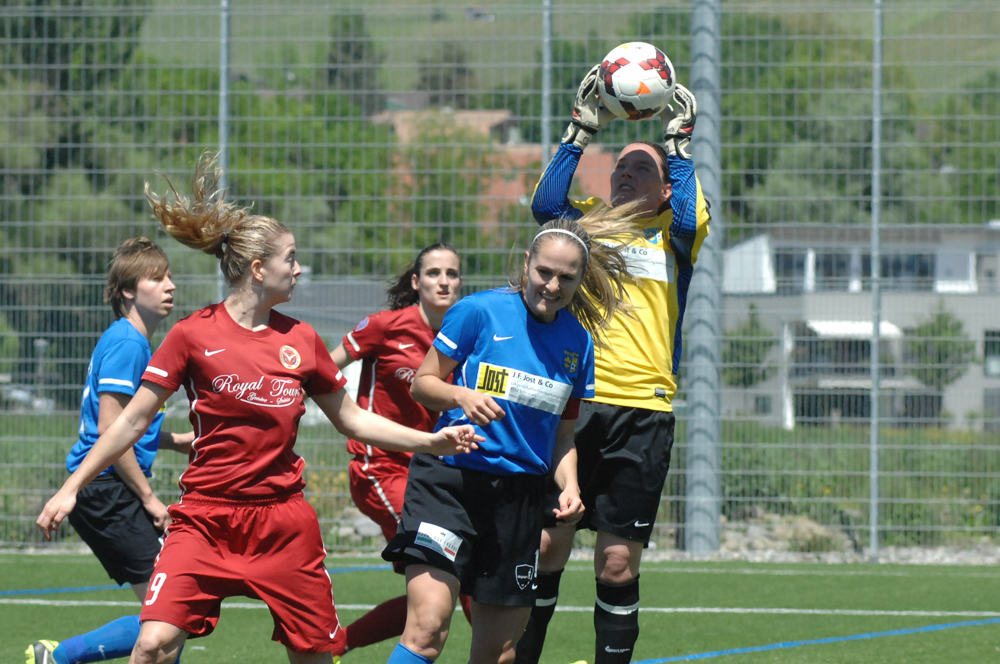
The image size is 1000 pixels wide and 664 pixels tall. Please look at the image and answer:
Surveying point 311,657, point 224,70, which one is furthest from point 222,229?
point 224,70

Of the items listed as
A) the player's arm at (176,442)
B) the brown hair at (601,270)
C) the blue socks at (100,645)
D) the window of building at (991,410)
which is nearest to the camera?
the brown hair at (601,270)

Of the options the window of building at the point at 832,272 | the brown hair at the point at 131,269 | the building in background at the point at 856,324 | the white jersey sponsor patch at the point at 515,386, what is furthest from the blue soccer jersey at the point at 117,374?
the window of building at the point at 832,272

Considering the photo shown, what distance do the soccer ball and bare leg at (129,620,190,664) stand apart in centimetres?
259

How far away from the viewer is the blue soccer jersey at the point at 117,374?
4.27 meters

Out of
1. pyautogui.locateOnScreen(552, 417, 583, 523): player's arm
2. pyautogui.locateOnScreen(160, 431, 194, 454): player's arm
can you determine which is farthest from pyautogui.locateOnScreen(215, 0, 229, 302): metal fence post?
pyautogui.locateOnScreen(552, 417, 583, 523): player's arm

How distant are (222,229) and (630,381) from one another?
160 centimetres

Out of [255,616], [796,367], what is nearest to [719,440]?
[796,367]

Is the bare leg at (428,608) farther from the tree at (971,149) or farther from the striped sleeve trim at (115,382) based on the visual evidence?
the tree at (971,149)

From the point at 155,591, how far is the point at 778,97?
6.72 meters

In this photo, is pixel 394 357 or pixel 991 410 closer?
pixel 394 357

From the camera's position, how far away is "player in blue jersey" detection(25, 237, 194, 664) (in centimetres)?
431

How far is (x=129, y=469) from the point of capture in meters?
A: 4.34

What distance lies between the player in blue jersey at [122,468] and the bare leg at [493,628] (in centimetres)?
143

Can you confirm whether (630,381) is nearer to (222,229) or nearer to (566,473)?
(566,473)
